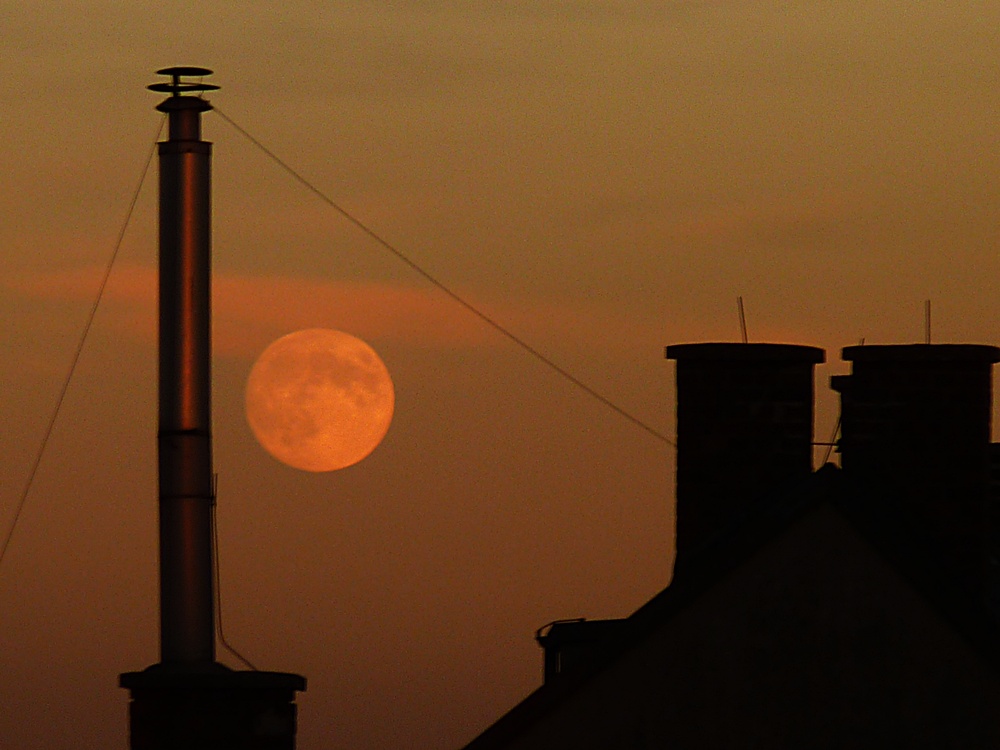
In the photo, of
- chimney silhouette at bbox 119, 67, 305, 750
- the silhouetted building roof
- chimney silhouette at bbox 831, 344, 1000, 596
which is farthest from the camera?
chimney silhouette at bbox 119, 67, 305, 750

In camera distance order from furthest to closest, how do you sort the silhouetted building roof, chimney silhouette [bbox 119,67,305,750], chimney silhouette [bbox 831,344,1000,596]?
chimney silhouette [bbox 119,67,305,750], chimney silhouette [bbox 831,344,1000,596], the silhouetted building roof

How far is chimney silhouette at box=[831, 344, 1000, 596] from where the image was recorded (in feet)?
→ 45.4

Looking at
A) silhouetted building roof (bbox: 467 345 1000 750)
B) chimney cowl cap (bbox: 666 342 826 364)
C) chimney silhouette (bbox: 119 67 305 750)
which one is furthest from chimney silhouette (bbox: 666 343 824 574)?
chimney silhouette (bbox: 119 67 305 750)

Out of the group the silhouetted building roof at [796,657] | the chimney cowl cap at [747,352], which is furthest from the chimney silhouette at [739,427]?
the silhouetted building roof at [796,657]

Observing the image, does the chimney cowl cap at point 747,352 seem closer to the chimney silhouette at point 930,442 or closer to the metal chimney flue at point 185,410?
the chimney silhouette at point 930,442

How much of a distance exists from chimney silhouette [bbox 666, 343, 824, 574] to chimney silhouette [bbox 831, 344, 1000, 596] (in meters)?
0.43

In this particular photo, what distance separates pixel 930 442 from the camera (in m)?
13.9

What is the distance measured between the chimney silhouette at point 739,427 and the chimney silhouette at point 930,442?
Result: 435 mm

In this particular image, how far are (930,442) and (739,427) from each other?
140 cm

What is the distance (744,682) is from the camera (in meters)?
12.5

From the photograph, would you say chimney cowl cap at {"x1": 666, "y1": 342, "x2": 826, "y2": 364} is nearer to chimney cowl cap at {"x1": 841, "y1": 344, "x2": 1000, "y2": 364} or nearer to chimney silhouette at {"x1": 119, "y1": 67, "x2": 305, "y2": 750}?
chimney cowl cap at {"x1": 841, "y1": 344, "x2": 1000, "y2": 364}

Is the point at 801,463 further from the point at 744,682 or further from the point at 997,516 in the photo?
the point at 997,516

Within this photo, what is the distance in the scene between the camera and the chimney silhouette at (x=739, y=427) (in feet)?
45.6

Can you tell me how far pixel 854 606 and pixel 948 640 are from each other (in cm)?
64
